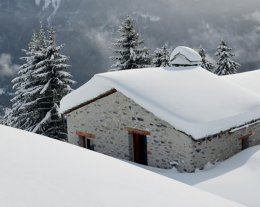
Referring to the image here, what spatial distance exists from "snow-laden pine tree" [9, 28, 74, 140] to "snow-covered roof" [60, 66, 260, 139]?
7.46 m

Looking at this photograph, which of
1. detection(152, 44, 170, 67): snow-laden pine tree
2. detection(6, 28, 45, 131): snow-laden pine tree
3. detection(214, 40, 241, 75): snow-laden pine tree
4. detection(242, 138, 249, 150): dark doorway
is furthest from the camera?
detection(214, 40, 241, 75): snow-laden pine tree

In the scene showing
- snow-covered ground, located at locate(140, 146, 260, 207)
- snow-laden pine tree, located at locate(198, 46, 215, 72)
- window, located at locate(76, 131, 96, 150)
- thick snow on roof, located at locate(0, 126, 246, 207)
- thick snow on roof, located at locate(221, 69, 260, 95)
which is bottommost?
snow-laden pine tree, located at locate(198, 46, 215, 72)

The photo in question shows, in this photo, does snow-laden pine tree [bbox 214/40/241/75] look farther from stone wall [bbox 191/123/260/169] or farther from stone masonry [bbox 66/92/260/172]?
stone wall [bbox 191/123/260/169]

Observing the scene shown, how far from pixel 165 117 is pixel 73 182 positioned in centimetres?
913

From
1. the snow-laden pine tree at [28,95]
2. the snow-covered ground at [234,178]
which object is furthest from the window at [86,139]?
the snow-laden pine tree at [28,95]

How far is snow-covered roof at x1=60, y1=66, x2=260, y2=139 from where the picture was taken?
13.2m

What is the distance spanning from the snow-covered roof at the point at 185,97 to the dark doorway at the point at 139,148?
5.27 ft

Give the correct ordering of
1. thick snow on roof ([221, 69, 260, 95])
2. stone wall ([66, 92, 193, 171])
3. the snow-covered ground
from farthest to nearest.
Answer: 1. thick snow on roof ([221, 69, 260, 95])
2. stone wall ([66, 92, 193, 171])
3. the snow-covered ground

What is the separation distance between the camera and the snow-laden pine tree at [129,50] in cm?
3145

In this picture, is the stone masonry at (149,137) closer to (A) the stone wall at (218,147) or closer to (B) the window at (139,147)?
(A) the stone wall at (218,147)

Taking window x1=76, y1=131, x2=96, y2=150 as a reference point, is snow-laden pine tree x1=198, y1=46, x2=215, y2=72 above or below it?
below

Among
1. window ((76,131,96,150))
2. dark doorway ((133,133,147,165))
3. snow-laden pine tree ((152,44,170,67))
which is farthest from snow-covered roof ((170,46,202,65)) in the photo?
snow-laden pine tree ((152,44,170,67))

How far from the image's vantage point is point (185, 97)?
47.8 ft

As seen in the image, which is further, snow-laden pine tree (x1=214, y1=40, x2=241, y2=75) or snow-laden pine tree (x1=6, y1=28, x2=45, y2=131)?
snow-laden pine tree (x1=214, y1=40, x2=241, y2=75)
